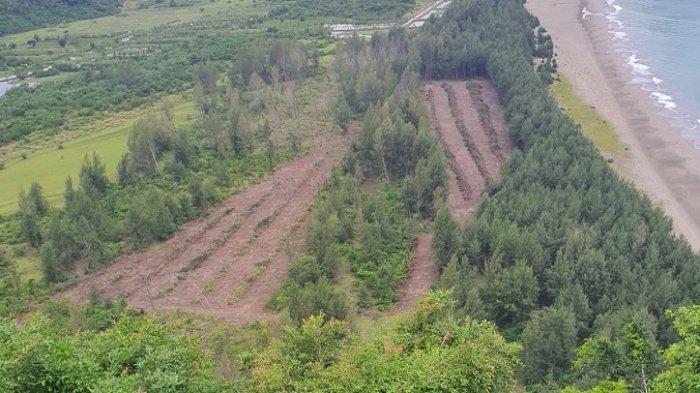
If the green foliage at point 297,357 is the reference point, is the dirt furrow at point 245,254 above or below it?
below

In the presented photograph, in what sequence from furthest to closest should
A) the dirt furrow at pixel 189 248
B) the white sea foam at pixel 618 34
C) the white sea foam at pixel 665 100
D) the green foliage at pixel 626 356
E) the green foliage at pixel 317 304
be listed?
the white sea foam at pixel 618 34
the white sea foam at pixel 665 100
the dirt furrow at pixel 189 248
the green foliage at pixel 317 304
the green foliage at pixel 626 356

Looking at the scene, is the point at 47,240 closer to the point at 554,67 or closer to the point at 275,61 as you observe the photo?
the point at 275,61

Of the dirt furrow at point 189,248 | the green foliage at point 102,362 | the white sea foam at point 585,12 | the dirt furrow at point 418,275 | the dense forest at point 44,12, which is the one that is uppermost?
the dense forest at point 44,12

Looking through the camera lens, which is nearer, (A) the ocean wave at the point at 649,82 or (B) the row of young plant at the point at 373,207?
(B) the row of young plant at the point at 373,207

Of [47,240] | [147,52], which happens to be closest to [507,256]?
[47,240]

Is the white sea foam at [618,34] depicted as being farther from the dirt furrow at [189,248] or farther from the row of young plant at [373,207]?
the dirt furrow at [189,248]

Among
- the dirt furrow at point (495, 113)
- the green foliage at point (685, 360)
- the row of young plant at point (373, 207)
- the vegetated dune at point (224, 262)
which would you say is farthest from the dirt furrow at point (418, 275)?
the green foliage at point (685, 360)

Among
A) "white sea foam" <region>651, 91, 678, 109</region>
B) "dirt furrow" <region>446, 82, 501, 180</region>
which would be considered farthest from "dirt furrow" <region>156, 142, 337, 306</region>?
"white sea foam" <region>651, 91, 678, 109</region>

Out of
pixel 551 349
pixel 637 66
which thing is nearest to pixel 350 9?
pixel 637 66
